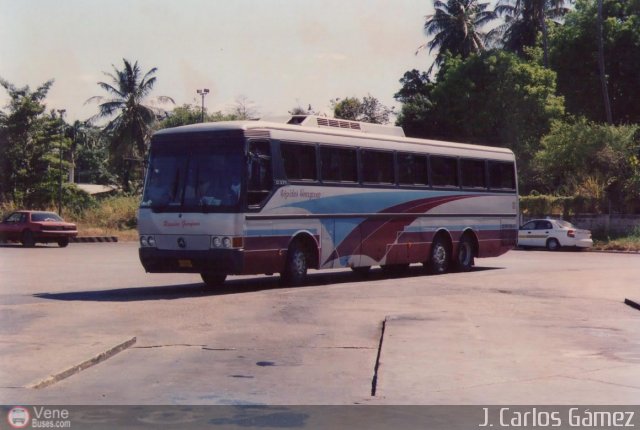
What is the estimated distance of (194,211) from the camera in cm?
1839

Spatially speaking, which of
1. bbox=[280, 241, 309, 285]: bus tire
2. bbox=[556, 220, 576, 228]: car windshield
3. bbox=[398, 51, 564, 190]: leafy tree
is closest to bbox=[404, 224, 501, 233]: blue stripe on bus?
bbox=[280, 241, 309, 285]: bus tire

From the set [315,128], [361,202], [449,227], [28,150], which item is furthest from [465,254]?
[28,150]

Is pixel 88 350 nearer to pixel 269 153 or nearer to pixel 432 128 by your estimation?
pixel 269 153

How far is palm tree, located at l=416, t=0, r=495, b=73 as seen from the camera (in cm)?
6869

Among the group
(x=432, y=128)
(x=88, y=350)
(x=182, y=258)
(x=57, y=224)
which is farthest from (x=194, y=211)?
(x=432, y=128)

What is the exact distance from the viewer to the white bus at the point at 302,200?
18.4 m

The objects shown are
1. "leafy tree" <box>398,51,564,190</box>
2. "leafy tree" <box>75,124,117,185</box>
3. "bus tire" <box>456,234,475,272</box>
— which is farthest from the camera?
"leafy tree" <box>75,124,117,185</box>

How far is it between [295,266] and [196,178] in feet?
9.29

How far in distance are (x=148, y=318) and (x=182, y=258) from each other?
4149 mm

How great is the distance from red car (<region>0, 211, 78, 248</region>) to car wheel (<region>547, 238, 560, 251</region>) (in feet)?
64.1

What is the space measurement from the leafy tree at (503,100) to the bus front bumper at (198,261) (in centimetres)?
4099

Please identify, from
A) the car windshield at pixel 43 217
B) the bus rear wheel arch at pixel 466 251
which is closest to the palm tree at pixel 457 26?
the car windshield at pixel 43 217

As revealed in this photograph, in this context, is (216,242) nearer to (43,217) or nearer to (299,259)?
(299,259)

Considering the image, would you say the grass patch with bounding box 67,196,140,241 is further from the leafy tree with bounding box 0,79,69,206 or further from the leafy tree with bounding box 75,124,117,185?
the leafy tree with bounding box 75,124,117,185
